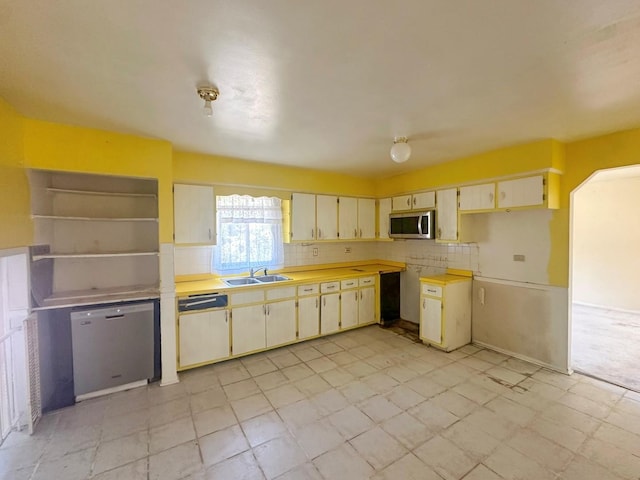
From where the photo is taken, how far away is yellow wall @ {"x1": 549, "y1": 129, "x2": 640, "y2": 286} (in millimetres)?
2643

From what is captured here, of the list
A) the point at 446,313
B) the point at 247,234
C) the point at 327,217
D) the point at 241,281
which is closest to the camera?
the point at 446,313

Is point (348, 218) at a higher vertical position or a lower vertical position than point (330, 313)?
higher

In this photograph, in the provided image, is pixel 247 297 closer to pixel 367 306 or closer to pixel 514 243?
pixel 367 306

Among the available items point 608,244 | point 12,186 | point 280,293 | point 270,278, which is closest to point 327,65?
point 12,186

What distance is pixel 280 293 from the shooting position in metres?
3.68

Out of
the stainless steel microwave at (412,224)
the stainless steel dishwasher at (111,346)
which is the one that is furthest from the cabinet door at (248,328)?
the stainless steel microwave at (412,224)

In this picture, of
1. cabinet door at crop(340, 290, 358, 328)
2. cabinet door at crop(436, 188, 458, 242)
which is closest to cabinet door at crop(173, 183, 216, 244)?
cabinet door at crop(340, 290, 358, 328)

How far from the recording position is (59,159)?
2426mm

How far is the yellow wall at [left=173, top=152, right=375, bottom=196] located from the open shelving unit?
0.46 meters

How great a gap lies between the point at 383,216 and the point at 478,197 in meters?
1.67

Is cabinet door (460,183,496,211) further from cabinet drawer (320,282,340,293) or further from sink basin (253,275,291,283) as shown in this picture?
sink basin (253,275,291,283)

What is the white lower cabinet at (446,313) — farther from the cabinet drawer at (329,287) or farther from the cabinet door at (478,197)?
the cabinet drawer at (329,287)

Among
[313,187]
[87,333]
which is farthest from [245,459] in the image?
[313,187]

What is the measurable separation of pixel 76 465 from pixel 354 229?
4.03 m
